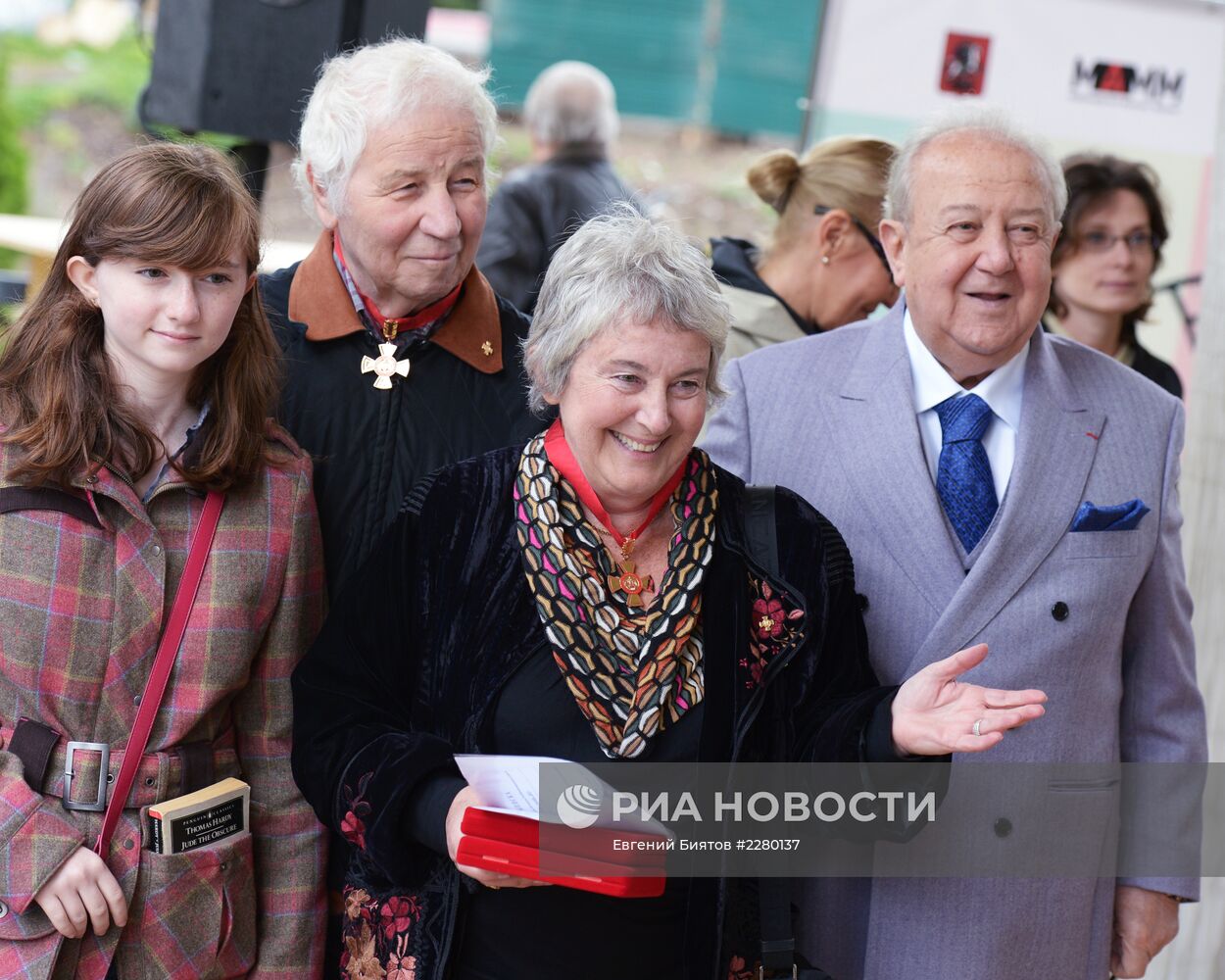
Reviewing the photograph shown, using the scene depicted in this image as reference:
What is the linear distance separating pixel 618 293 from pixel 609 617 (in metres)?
0.46

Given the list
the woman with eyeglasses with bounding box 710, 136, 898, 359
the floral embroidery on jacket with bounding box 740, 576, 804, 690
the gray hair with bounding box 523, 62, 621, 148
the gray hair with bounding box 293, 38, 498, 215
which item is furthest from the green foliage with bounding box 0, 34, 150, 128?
the floral embroidery on jacket with bounding box 740, 576, 804, 690

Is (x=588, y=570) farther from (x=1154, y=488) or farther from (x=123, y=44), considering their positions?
(x=123, y=44)

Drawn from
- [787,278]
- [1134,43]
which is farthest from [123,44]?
[787,278]

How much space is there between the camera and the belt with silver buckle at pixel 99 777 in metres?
2.09

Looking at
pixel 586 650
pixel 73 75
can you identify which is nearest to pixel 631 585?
pixel 586 650

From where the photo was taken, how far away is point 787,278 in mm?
3480

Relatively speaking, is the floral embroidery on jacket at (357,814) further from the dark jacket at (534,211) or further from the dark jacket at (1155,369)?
the dark jacket at (534,211)

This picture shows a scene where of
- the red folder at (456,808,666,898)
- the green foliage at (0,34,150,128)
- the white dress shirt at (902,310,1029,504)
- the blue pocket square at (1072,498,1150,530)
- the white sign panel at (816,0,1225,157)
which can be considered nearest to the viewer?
the red folder at (456,808,666,898)

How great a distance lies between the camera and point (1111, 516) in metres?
2.39

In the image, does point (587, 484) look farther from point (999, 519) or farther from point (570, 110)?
point (570, 110)

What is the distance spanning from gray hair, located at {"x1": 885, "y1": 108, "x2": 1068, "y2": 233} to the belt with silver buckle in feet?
5.12

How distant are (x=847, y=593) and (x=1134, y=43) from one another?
378 centimetres

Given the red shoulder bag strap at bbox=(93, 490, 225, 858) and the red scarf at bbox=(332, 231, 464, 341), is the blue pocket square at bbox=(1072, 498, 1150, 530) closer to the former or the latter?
the red scarf at bbox=(332, 231, 464, 341)

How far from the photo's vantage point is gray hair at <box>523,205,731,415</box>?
205 centimetres
